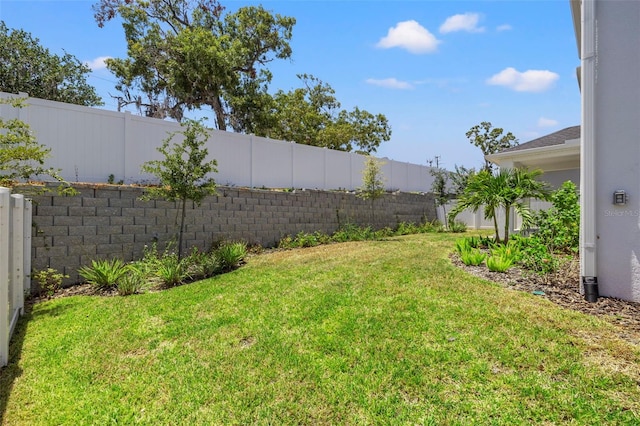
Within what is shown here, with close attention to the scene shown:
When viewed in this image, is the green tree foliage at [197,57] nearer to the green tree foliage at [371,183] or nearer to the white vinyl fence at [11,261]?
the green tree foliage at [371,183]

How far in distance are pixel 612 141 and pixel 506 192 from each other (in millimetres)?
3336

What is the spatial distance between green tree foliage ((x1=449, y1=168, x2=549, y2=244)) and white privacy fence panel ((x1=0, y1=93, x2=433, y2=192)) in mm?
5465

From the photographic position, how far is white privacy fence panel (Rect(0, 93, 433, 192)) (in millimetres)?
7074

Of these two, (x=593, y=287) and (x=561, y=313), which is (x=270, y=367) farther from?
(x=593, y=287)

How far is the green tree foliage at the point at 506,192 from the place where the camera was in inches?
313

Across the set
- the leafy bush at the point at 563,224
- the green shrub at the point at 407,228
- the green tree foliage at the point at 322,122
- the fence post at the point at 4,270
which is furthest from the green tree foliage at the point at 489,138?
the fence post at the point at 4,270

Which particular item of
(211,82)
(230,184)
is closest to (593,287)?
(230,184)

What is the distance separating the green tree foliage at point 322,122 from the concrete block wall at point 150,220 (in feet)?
25.2

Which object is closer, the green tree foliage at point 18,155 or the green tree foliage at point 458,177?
the green tree foliage at point 18,155

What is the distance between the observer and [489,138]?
31.8 meters

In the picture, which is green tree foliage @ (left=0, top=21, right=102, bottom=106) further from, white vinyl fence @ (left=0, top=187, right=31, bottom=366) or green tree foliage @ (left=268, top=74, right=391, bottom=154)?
white vinyl fence @ (left=0, top=187, right=31, bottom=366)

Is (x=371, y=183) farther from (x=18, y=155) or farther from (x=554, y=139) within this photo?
(x=18, y=155)

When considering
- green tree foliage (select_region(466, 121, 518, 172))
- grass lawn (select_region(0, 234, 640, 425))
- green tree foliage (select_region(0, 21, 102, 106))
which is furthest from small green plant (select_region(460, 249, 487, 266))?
green tree foliage (select_region(466, 121, 518, 172))

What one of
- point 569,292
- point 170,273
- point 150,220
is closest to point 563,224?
point 569,292
